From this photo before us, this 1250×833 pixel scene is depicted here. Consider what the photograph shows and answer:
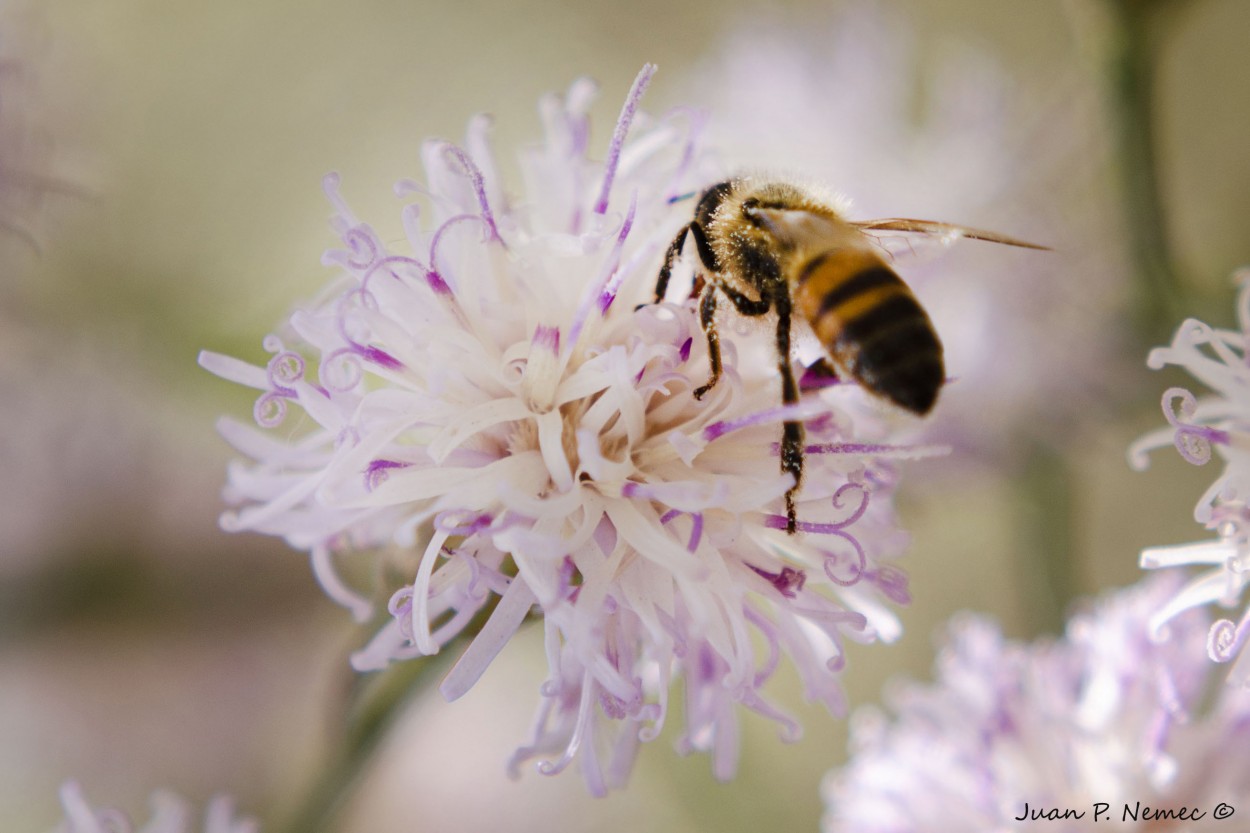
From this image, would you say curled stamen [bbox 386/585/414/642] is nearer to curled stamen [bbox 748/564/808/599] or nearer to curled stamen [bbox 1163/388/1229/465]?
curled stamen [bbox 748/564/808/599]

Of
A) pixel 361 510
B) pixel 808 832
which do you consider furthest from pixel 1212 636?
pixel 808 832

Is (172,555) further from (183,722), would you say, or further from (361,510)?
(361,510)

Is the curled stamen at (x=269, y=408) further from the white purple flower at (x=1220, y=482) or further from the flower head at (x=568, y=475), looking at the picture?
the white purple flower at (x=1220, y=482)

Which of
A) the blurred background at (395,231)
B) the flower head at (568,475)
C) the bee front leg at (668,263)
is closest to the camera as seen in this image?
the flower head at (568,475)

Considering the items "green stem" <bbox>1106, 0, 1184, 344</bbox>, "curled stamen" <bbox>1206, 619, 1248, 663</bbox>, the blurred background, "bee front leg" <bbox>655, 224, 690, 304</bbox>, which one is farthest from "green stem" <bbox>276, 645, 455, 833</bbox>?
"green stem" <bbox>1106, 0, 1184, 344</bbox>

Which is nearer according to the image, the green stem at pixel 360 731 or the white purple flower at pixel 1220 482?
the white purple flower at pixel 1220 482

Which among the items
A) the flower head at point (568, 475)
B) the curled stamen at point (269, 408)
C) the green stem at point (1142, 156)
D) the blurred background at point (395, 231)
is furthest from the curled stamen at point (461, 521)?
the green stem at point (1142, 156)
